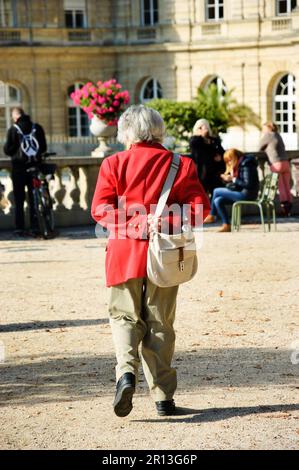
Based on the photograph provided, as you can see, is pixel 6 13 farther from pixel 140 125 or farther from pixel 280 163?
pixel 140 125

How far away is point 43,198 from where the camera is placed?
1752 centimetres

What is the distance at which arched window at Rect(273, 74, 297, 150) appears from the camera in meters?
50.0

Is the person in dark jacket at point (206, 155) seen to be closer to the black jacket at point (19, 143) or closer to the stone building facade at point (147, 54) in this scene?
the black jacket at point (19, 143)

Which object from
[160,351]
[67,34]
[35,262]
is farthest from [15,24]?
[160,351]

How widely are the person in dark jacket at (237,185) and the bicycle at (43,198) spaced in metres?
2.18

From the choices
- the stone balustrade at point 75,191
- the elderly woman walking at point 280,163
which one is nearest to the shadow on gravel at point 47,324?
the stone balustrade at point 75,191

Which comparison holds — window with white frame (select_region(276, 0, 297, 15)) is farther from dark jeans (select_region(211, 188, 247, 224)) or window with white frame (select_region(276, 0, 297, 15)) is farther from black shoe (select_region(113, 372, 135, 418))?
black shoe (select_region(113, 372, 135, 418))

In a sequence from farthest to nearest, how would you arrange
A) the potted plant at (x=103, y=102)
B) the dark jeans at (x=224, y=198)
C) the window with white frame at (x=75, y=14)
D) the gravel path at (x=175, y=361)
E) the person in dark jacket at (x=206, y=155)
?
1. the window with white frame at (x=75, y=14)
2. the potted plant at (x=103, y=102)
3. the person in dark jacket at (x=206, y=155)
4. the dark jeans at (x=224, y=198)
5. the gravel path at (x=175, y=361)

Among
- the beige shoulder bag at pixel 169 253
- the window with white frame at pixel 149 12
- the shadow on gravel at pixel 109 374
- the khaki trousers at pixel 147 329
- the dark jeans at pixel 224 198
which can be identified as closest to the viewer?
the beige shoulder bag at pixel 169 253

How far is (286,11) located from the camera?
49.8 metres

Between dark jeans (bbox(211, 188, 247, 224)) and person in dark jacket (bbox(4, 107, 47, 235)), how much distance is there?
7.82 ft

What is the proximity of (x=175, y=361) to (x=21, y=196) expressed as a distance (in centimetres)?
960

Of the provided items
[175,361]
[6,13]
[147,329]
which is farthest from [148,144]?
[6,13]

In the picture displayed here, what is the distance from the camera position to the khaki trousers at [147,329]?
23.4 ft
